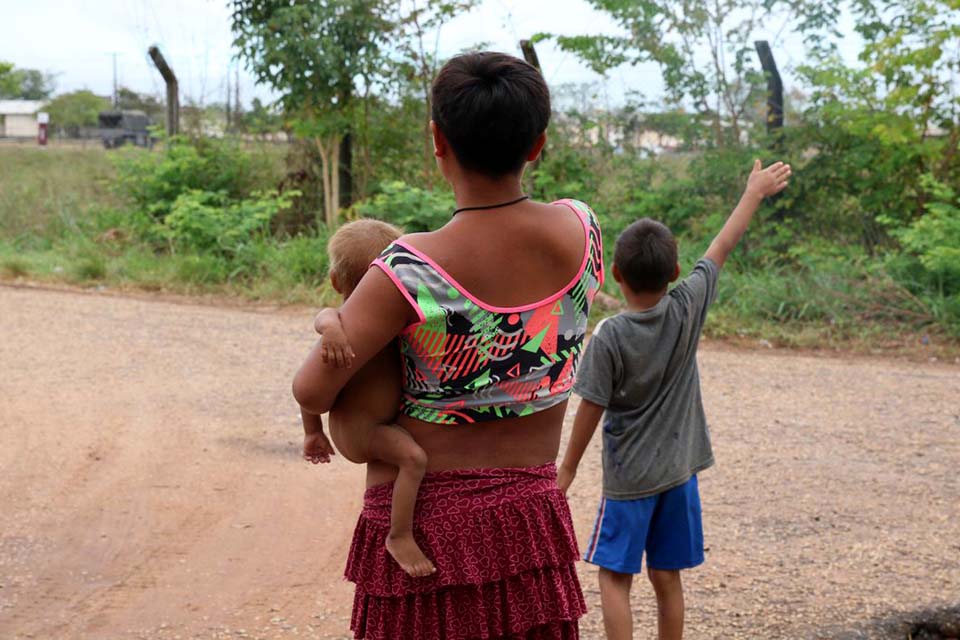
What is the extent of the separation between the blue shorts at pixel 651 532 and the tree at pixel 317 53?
822cm

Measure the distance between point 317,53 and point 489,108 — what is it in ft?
29.9

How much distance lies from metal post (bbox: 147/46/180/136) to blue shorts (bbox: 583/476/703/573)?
10390mm

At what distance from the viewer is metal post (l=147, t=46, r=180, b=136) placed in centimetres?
1230

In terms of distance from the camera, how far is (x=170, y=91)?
12305 mm

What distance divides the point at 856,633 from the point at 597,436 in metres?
2.41

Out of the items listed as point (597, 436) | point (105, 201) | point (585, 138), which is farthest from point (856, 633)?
point (105, 201)

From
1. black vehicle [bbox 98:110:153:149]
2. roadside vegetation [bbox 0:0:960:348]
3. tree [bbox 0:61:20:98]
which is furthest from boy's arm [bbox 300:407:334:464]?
tree [bbox 0:61:20:98]

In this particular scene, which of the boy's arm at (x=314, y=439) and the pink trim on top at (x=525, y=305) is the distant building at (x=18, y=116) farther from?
the pink trim on top at (x=525, y=305)

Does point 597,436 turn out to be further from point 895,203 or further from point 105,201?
point 105,201

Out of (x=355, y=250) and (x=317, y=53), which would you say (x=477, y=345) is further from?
(x=317, y=53)

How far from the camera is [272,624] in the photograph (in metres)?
3.61

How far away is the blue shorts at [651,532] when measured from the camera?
301 cm

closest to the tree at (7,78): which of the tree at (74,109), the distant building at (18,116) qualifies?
the tree at (74,109)

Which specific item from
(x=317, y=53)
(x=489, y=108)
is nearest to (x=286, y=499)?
(x=489, y=108)
